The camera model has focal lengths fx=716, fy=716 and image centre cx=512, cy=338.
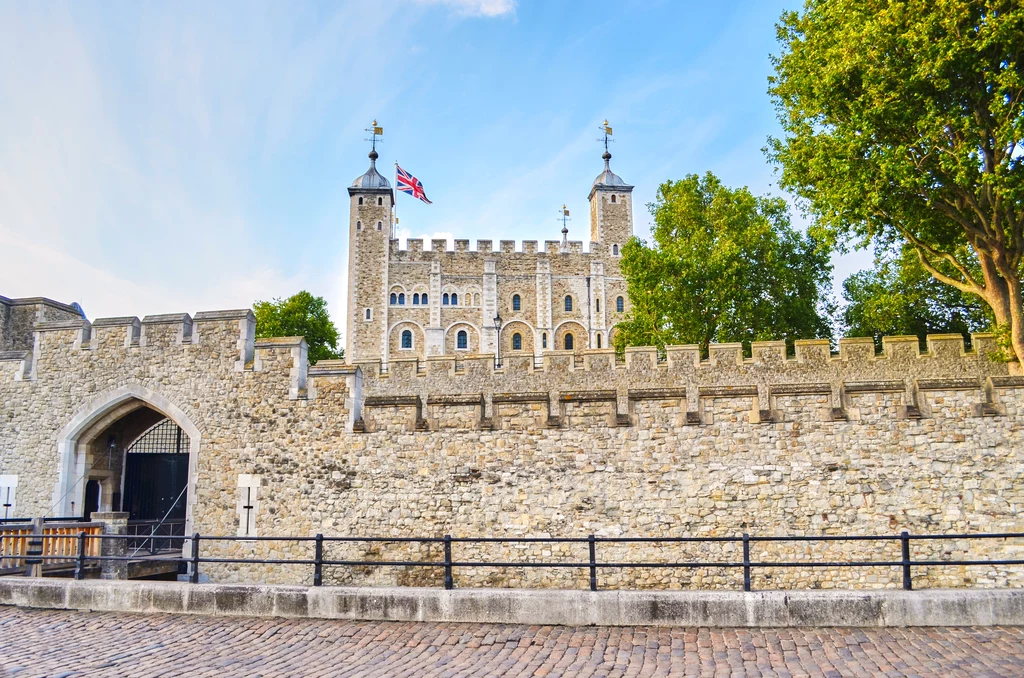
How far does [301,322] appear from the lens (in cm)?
4403

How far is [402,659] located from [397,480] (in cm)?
573

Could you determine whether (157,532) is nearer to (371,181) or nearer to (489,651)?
(489,651)

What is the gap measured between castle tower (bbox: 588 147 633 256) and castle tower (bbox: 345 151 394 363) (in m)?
17.2

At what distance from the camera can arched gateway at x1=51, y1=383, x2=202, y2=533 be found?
13.6 meters

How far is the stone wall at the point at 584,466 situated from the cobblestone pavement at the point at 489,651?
4306 mm

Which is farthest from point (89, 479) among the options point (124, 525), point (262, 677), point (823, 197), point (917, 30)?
point (917, 30)

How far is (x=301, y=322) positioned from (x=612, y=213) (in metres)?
28.1

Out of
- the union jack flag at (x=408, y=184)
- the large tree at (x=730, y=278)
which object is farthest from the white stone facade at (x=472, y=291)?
the large tree at (x=730, y=278)

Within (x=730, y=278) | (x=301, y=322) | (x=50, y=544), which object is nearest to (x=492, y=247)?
(x=301, y=322)

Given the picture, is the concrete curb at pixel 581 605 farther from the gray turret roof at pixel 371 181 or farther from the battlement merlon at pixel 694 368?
the gray turret roof at pixel 371 181

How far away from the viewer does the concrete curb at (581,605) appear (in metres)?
7.05

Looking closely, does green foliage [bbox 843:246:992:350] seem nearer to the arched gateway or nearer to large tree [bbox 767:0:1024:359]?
large tree [bbox 767:0:1024:359]

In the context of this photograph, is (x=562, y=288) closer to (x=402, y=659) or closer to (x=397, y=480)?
(x=397, y=480)

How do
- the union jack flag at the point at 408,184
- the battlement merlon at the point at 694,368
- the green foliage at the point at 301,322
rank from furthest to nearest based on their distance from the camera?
the union jack flag at the point at 408,184 → the green foliage at the point at 301,322 → the battlement merlon at the point at 694,368
